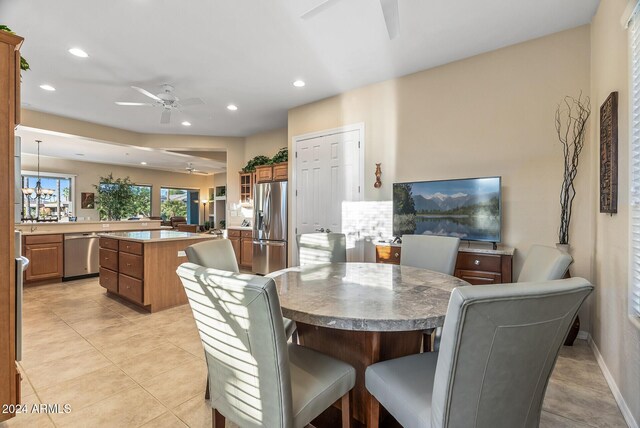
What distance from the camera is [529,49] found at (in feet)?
9.68

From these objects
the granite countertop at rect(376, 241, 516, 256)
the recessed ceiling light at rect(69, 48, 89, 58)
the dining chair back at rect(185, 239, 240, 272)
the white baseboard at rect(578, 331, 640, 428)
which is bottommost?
the white baseboard at rect(578, 331, 640, 428)

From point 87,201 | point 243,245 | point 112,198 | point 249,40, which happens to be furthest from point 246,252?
point 87,201

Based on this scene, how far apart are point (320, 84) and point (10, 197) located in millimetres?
3360

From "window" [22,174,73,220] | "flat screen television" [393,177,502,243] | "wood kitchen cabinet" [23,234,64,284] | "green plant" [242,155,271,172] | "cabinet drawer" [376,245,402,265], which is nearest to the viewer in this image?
"flat screen television" [393,177,502,243]

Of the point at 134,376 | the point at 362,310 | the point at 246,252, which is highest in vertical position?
the point at 362,310

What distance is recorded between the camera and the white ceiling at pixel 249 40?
2.46 m

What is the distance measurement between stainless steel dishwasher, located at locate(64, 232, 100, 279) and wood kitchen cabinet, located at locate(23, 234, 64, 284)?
78 mm

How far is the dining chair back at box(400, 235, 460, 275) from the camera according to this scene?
88.7 inches

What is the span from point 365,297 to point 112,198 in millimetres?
10346

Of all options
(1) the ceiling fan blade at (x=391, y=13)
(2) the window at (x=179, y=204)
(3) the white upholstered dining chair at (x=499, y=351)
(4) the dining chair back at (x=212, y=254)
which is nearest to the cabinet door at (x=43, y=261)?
(4) the dining chair back at (x=212, y=254)

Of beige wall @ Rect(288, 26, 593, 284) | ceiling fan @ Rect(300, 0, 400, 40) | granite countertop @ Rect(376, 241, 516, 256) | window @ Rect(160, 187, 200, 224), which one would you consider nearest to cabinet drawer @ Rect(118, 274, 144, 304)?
granite countertop @ Rect(376, 241, 516, 256)

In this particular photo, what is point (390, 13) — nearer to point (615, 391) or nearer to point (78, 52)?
point (615, 391)

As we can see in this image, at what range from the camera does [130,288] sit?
3.57 meters

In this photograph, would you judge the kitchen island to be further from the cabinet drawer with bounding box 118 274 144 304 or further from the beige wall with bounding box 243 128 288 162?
the beige wall with bounding box 243 128 288 162
